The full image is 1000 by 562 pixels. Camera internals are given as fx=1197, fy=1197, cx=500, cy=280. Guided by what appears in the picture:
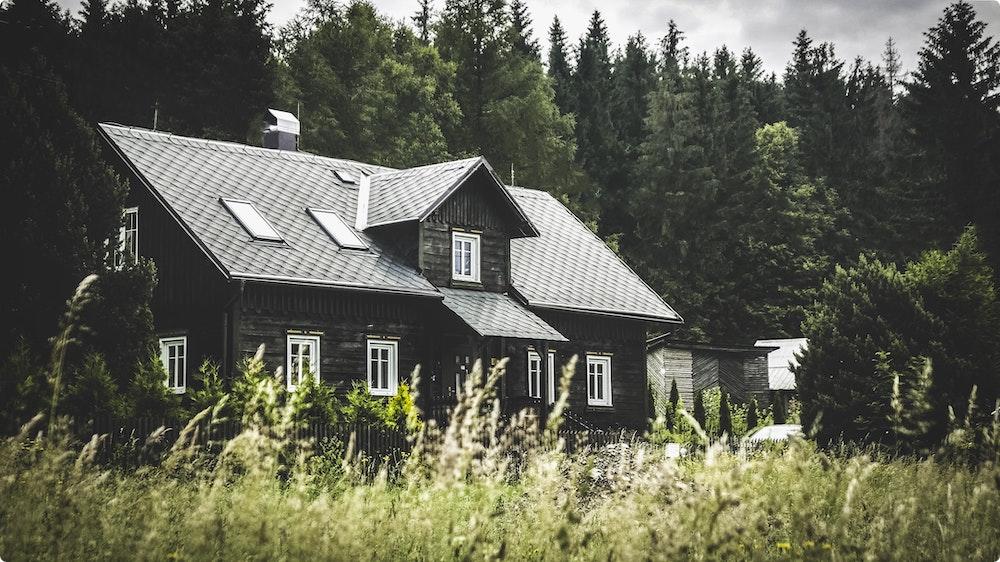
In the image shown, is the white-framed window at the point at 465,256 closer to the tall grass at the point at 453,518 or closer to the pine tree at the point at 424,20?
the tall grass at the point at 453,518

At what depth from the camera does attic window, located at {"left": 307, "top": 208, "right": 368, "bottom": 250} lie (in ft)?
80.6

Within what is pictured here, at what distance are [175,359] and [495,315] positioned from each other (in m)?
6.43

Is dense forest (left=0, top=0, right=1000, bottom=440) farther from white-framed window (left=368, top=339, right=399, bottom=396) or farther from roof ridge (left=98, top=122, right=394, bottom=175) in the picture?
white-framed window (left=368, top=339, right=399, bottom=396)

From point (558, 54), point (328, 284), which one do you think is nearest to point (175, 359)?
point (328, 284)

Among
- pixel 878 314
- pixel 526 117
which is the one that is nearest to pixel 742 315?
pixel 526 117

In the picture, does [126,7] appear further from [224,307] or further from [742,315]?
[742,315]

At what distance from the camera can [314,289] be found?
23078 mm

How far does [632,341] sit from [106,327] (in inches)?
553

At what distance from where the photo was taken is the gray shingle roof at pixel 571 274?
1095 inches

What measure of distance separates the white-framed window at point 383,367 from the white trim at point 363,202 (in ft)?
9.42

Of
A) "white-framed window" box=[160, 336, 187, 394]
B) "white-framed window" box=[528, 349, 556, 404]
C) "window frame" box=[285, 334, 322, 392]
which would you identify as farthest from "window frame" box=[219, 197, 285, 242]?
"white-framed window" box=[528, 349, 556, 404]

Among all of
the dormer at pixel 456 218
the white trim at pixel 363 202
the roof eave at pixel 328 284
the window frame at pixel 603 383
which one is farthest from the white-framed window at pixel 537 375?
the white trim at pixel 363 202

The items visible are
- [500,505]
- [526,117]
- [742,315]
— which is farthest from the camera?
[742,315]

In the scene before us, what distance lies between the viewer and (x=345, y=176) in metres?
28.0
